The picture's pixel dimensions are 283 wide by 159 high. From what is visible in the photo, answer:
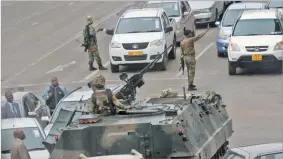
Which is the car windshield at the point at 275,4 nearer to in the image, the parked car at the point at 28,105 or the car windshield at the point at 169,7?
the car windshield at the point at 169,7

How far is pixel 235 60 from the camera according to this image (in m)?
27.1

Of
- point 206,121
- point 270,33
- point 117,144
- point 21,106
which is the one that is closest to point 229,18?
point 270,33

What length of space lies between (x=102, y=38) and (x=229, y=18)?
6632 mm

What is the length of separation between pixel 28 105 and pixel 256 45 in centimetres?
927

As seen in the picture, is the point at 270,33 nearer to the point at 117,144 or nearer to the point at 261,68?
the point at 261,68

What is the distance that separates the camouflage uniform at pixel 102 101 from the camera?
14.6 metres

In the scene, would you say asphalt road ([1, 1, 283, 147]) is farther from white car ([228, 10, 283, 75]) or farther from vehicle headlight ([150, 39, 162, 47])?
vehicle headlight ([150, 39, 162, 47])

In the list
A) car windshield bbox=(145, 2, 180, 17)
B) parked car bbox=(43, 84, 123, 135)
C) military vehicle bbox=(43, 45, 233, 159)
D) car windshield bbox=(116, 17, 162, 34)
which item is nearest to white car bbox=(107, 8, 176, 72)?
car windshield bbox=(116, 17, 162, 34)

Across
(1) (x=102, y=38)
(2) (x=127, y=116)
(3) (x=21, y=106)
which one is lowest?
(1) (x=102, y=38)

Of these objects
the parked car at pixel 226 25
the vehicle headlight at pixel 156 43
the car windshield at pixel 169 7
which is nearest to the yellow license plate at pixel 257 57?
the vehicle headlight at pixel 156 43

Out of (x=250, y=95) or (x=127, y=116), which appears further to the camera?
(x=250, y=95)

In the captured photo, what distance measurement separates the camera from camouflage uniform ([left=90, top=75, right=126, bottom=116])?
1459cm

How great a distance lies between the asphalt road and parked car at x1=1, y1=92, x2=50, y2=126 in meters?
4.06

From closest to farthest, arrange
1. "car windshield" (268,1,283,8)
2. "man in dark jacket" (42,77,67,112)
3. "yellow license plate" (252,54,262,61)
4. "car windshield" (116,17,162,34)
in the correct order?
"man in dark jacket" (42,77,67,112) < "yellow license plate" (252,54,262,61) < "car windshield" (116,17,162,34) < "car windshield" (268,1,283,8)
